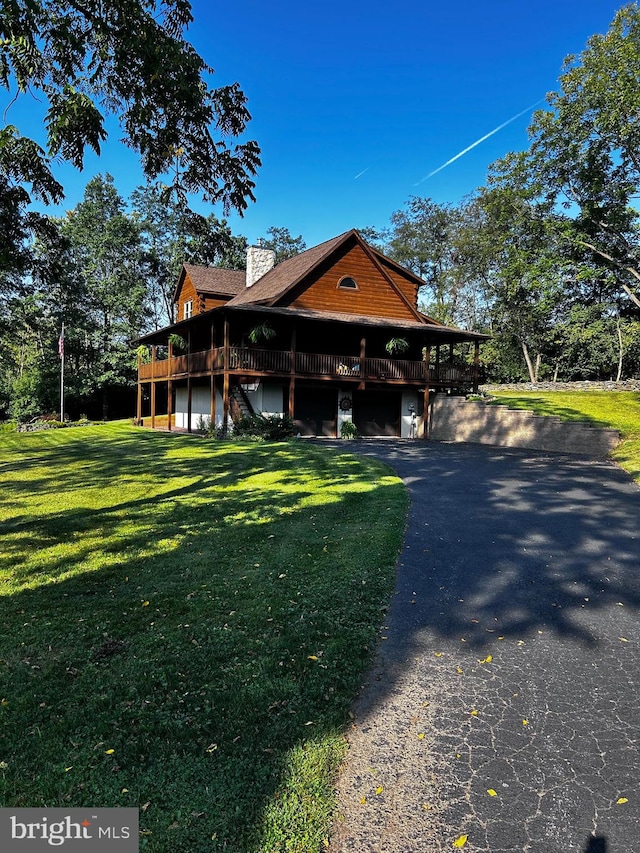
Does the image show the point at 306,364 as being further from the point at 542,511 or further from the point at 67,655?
the point at 67,655

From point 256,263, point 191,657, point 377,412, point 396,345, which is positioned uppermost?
point 256,263

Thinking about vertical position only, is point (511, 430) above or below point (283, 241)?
below

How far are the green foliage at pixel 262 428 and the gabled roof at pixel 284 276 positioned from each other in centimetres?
556

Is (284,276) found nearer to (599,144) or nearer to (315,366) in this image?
(315,366)

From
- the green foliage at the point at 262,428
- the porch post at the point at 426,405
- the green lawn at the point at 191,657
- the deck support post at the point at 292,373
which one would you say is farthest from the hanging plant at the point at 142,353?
the green lawn at the point at 191,657

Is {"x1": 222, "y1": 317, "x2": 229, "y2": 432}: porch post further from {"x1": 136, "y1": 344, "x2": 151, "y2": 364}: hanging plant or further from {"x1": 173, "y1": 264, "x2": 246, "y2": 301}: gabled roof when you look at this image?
{"x1": 136, "y1": 344, "x2": 151, "y2": 364}: hanging plant

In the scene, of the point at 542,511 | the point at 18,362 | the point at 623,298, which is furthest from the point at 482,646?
the point at 18,362

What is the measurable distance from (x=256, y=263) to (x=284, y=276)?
502cm

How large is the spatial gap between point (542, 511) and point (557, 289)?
16226mm

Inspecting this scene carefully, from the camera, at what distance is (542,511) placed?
25.7ft

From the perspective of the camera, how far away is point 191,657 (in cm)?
336
